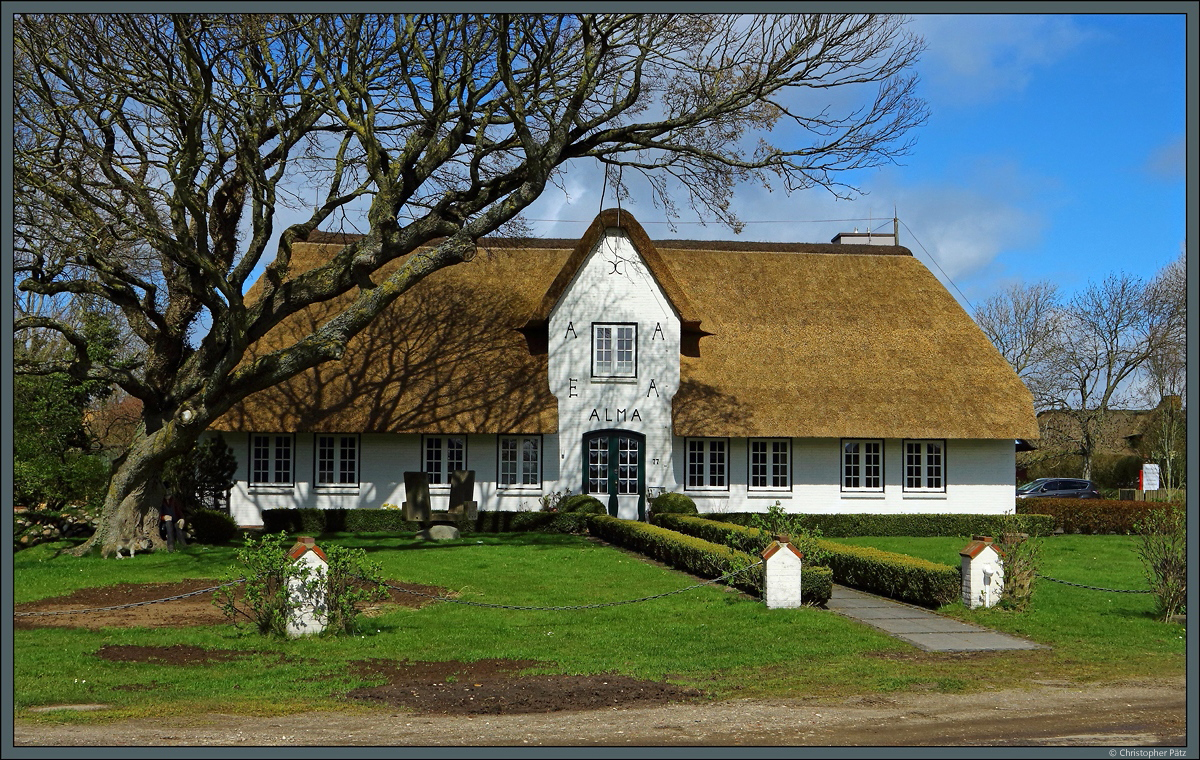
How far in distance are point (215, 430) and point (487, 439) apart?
7529 millimetres

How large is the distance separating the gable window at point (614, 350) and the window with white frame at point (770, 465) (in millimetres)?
4374

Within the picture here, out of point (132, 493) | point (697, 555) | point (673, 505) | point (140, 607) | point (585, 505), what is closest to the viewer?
point (140, 607)

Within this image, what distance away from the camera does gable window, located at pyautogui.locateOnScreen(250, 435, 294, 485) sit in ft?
94.8

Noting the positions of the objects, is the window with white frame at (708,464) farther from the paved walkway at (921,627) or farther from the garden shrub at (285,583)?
the garden shrub at (285,583)

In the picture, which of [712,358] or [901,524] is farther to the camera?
[712,358]

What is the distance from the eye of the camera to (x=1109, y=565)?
22.0 meters

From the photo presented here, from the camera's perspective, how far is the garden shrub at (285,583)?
12.6 m

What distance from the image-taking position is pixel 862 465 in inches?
1196

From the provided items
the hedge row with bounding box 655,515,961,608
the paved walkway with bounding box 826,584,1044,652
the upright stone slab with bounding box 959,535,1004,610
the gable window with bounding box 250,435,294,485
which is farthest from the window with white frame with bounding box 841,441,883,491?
the gable window with bounding box 250,435,294,485


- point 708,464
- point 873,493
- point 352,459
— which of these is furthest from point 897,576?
point 352,459

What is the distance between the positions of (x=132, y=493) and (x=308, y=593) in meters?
10.9

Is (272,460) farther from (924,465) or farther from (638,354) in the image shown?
(924,465)

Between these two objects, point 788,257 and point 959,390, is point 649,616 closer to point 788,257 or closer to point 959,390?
point 959,390

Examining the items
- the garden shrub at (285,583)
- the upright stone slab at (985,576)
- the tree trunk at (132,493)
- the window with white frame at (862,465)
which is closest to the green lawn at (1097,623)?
the upright stone slab at (985,576)
